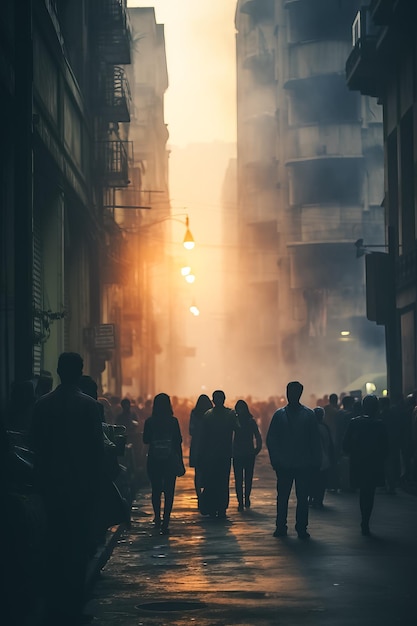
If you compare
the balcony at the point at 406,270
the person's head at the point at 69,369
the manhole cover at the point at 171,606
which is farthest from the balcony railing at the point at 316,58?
the person's head at the point at 69,369

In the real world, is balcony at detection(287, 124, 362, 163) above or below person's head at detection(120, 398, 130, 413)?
above

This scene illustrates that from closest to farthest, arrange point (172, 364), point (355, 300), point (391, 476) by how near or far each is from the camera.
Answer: point (391, 476), point (355, 300), point (172, 364)

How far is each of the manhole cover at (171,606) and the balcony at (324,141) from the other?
6453 cm

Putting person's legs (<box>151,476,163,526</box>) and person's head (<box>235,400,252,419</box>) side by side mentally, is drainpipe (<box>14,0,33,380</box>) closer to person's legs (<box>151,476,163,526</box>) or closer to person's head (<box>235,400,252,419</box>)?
person's legs (<box>151,476,163,526</box>)

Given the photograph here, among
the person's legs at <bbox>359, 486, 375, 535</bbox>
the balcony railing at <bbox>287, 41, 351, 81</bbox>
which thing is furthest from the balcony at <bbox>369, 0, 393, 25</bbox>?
the balcony railing at <bbox>287, 41, 351, 81</bbox>

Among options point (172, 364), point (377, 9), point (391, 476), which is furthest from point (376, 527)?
point (172, 364)

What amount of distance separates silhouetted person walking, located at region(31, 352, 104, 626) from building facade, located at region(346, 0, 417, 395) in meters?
20.0

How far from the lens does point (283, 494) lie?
15.6 metres

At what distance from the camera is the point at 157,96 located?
98750 millimetres

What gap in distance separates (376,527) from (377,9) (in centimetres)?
1508

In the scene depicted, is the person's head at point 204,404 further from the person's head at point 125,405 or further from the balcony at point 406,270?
the balcony at point 406,270

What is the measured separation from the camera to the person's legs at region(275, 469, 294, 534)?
15.5 m

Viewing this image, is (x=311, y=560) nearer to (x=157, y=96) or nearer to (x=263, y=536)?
(x=263, y=536)

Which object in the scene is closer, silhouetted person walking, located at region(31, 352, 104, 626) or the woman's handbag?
silhouetted person walking, located at region(31, 352, 104, 626)
